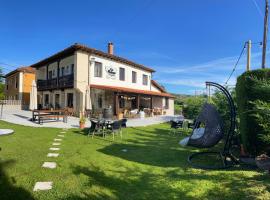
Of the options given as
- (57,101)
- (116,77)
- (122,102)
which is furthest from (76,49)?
(122,102)

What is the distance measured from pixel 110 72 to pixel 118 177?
57.9ft

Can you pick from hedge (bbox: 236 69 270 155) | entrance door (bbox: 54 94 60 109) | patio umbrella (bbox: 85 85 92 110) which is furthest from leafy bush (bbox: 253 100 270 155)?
entrance door (bbox: 54 94 60 109)

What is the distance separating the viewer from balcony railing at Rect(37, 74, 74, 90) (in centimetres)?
1976

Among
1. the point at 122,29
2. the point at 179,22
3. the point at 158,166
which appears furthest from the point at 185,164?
the point at 122,29

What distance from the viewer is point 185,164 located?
6.02 metres

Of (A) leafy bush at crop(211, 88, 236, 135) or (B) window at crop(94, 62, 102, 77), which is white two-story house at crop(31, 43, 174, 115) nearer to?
(B) window at crop(94, 62, 102, 77)

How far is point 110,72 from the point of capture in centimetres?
2172

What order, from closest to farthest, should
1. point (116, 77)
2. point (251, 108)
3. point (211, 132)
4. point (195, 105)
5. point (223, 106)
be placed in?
1. point (211, 132)
2. point (251, 108)
3. point (223, 106)
4. point (195, 105)
5. point (116, 77)

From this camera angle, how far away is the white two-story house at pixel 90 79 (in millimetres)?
19141

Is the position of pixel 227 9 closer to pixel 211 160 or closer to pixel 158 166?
pixel 211 160

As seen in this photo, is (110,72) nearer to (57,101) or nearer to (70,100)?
(70,100)

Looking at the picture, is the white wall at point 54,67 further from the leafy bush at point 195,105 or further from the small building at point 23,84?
the leafy bush at point 195,105

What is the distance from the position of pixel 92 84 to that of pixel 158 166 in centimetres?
1517

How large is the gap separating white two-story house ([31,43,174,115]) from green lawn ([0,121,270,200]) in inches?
491
